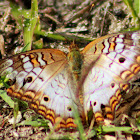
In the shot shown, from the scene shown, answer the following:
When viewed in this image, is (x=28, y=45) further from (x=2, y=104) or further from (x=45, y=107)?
(x=45, y=107)

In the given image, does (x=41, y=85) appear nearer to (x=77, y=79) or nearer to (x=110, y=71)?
(x=77, y=79)

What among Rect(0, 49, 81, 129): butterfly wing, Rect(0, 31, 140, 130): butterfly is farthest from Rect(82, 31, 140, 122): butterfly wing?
Rect(0, 49, 81, 129): butterfly wing

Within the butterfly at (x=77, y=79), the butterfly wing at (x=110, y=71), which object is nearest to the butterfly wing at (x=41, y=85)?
the butterfly at (x=77, y=79)

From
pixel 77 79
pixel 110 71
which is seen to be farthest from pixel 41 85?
pixel 110 71

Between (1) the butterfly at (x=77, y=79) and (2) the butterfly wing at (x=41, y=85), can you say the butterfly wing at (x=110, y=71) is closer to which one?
(1) the butterfly at (x=77, y=79)

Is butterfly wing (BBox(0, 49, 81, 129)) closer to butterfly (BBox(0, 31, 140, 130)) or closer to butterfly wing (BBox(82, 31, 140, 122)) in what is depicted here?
butterfly (BBox(0, 31, 140, 130))
